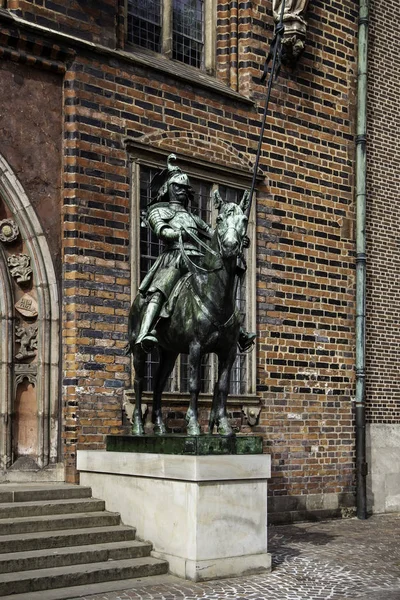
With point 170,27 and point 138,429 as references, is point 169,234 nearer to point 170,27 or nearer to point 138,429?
point 138,429

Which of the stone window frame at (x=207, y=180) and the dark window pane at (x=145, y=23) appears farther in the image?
the dark window pane at (x=145, y=23)

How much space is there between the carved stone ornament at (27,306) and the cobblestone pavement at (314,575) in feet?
11.0

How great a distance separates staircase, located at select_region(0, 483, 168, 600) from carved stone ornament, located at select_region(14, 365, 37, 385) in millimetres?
1140

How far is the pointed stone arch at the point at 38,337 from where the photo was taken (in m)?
9.89

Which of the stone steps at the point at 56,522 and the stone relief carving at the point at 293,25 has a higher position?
the stone relief carving at the point at 293,25

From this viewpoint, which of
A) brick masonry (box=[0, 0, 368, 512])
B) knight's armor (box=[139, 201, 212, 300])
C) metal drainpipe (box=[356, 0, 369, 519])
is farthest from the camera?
metal drainpipe (box=[356, 0, 369, 519])

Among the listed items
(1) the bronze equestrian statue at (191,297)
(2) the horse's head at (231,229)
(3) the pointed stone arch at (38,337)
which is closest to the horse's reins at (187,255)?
(1) the bronze equestrian statue at (191,297)

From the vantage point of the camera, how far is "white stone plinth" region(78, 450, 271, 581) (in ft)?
27.2

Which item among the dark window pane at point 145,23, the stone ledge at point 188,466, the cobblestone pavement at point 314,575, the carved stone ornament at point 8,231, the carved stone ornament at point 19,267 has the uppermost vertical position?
the dark window pane at point 145,23

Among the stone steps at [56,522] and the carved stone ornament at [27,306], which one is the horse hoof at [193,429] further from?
the carved stone ornament at [27,306]

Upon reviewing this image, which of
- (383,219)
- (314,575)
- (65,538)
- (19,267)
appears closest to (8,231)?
(19,267)

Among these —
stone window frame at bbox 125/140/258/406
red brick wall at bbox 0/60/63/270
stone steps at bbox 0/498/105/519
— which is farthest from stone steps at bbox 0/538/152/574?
red brick wall at bbox 0/60/63/270

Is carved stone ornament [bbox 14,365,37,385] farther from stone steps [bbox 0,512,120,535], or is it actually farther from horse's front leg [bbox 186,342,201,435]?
horse's front leg [bbox 186,342,201,435]

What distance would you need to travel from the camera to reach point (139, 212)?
36.6 ft
